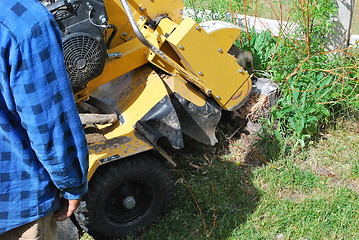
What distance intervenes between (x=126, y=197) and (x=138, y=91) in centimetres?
82

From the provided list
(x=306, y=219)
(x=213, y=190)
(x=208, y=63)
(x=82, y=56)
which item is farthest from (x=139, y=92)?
(x=306, y=219)

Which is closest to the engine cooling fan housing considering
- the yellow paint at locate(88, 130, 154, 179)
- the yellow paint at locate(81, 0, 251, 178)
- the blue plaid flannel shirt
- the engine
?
the engine

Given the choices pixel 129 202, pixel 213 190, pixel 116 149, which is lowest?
pixel 213 190

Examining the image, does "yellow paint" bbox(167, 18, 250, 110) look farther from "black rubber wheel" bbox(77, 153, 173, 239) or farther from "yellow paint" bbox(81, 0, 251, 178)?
"black rubber wheel" bbox(77, 153, 173, 239)

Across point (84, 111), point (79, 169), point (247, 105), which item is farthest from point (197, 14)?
point (79, 169)

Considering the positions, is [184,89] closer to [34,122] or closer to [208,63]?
[208,63]

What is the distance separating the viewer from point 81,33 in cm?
313

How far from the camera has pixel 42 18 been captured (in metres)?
1.62

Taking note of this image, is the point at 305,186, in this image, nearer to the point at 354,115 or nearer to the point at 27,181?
the point at 354,115

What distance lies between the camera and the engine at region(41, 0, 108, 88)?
123 inches

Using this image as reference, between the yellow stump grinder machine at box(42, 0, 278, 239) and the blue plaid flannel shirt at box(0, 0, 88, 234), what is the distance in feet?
4.06

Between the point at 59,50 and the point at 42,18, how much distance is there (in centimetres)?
12

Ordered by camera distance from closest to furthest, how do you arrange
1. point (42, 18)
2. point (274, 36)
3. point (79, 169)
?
point (42, 18)
point (79, 169)
point (274, 36)

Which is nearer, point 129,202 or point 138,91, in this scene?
point 129,202
